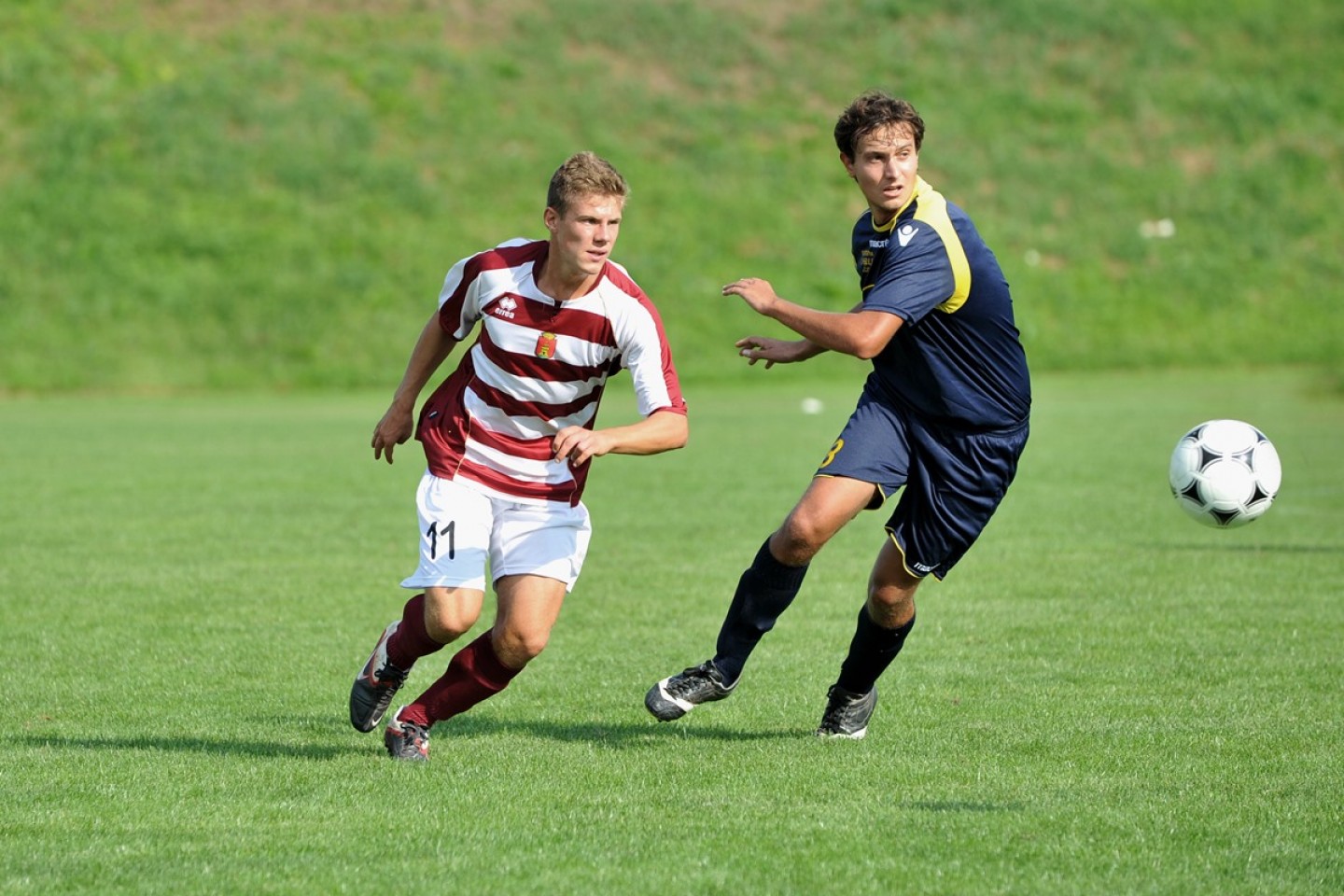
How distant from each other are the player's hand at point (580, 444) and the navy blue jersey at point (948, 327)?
3.60ft

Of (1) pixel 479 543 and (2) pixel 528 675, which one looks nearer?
(1) pixel 479 543

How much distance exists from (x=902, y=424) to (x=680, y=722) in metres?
1.39

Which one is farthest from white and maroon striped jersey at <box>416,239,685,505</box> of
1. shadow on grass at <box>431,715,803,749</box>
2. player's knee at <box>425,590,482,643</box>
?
shadow on grass at <box>431,715,803,749</box>

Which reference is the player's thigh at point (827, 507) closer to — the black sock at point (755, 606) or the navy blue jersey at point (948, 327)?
the black sock at point (755, 606)

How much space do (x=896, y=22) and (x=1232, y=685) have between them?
34293 millimetres

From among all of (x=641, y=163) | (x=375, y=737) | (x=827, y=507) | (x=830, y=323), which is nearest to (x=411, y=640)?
(x=375, y=737)

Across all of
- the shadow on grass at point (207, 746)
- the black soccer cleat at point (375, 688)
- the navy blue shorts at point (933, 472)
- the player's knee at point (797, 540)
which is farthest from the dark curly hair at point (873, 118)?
the shadow on grass at point (207, 746)

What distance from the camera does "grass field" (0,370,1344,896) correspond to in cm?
422

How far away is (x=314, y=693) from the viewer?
654cm

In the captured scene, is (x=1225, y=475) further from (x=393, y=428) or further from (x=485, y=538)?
(x=393, y=428)

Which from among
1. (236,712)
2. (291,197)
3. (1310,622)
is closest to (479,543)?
(236,712)

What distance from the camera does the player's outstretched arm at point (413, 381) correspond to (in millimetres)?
5566

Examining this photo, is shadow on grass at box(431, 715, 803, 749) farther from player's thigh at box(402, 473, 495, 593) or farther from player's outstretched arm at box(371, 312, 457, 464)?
player's outstretched arm at box(371, 312, 457, 464)

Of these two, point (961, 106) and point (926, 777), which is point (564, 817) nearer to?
point (926, 777)
